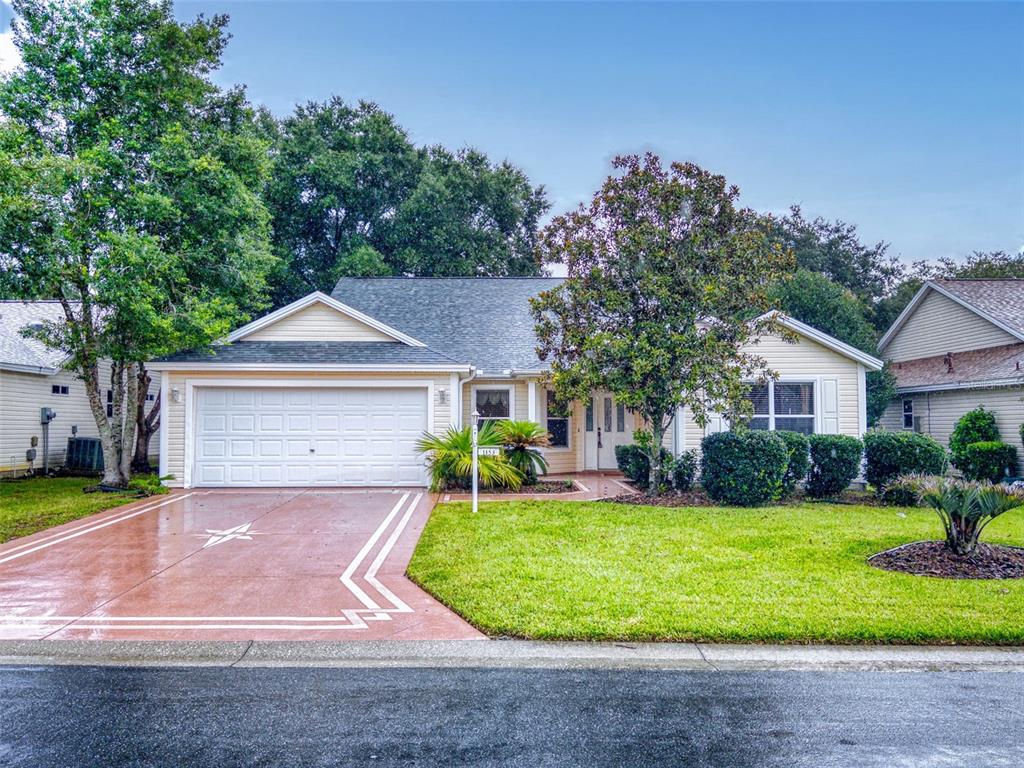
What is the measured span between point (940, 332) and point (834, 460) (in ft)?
39.4

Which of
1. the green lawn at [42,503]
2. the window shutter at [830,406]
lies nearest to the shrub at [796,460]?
the window shutter at [830,406]

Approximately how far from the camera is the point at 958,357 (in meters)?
19.1

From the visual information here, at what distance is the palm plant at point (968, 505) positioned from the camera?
6.70 meters

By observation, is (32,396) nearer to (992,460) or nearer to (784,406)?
(784,406)

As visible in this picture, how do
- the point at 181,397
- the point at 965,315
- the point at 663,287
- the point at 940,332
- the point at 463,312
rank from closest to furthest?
the point at 663,287 < the point at 181,397 < the point at 463,312 < the point at 965,315 < the point at 940,332

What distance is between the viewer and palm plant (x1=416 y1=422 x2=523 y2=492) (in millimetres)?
12531

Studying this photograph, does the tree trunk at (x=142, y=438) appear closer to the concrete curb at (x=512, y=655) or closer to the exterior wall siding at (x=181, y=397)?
the exterior wall siding at (x=181, y=397)

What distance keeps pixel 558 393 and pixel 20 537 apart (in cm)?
830

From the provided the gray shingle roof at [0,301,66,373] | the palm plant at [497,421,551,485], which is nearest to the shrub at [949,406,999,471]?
the palm plant at [497,421,551,485]

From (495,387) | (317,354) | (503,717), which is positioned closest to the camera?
(503,717)

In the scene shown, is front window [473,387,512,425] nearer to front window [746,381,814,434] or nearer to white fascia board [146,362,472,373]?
white fascia board [146,362,472,373]

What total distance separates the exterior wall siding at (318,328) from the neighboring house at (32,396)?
4.66 m

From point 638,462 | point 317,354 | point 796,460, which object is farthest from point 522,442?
point 796,460

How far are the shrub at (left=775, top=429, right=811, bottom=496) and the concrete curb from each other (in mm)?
6984
